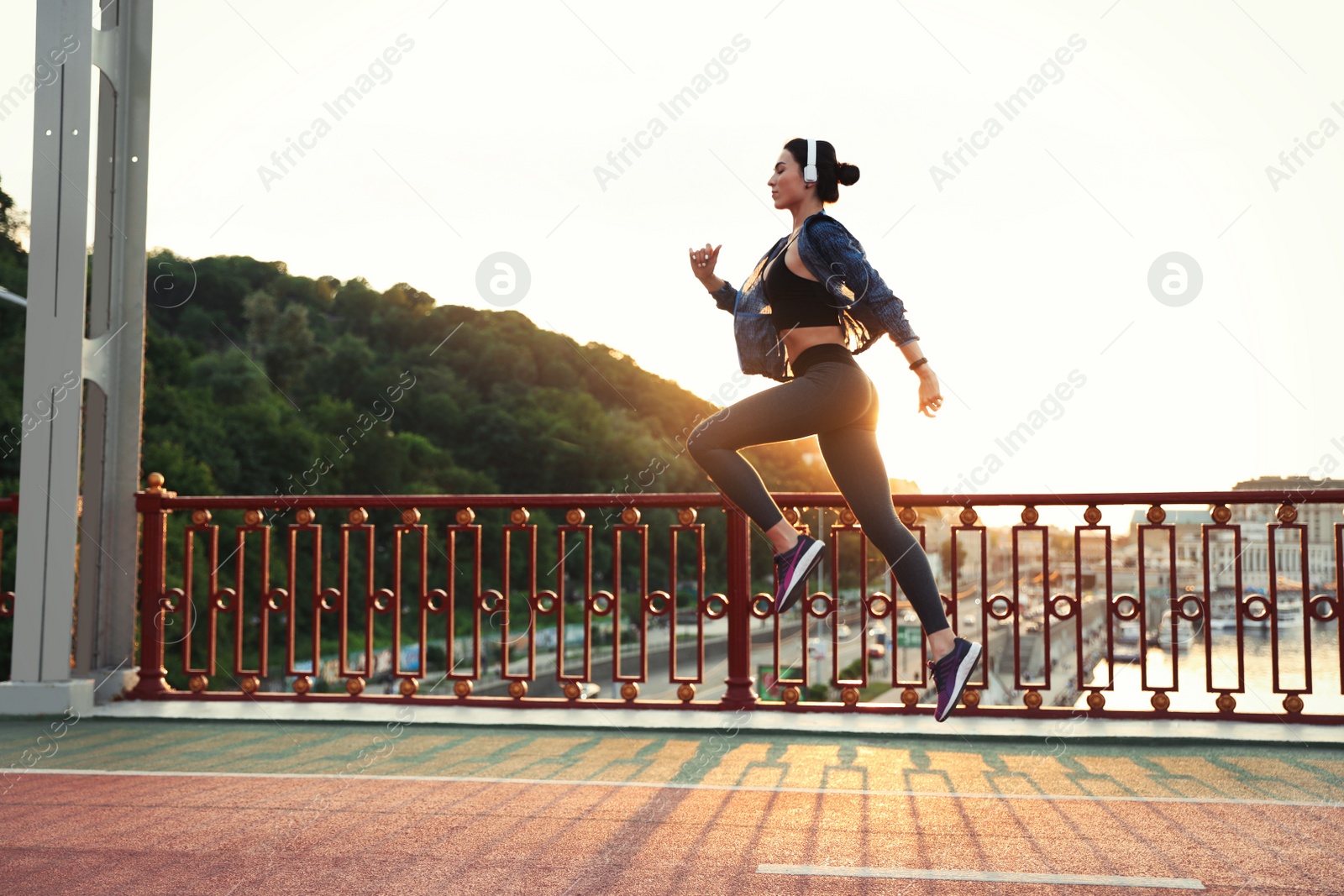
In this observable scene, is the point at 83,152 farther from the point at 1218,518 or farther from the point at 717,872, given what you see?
the point at 1218,518

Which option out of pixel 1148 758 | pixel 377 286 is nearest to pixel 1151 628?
pixel 1148 758

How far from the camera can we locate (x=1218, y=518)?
5.41 metres

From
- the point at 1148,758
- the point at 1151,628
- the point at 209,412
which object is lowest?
the point at 1148,758

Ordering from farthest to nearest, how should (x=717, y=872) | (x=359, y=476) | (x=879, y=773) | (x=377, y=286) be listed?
1. (x=377, y=286)
2. (x=359, y=476)
3. (x=879, y=773)
4. (x=717, y=872)

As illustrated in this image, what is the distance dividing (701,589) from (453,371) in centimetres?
6341

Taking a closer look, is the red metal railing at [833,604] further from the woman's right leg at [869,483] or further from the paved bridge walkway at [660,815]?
the woman's right leg at [869,483]

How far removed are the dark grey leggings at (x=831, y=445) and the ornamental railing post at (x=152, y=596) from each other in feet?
13.1

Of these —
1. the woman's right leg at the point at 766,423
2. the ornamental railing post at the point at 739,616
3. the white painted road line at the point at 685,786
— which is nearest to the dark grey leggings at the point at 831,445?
the woman's right leg at the point at 766,423

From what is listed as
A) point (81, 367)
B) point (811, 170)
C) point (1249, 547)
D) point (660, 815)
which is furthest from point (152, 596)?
point (1249, 547)

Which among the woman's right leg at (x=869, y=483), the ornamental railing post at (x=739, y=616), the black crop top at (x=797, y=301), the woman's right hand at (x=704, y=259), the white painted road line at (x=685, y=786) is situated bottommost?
the white painted road line at (x=685, y=786)

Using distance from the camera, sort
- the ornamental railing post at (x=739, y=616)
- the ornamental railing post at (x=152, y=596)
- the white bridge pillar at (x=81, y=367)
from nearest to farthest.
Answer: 1. the ornamental railing post at (x=739, y=616)
2. the white bridge pillar at (x=81, y=367)
3. the ornamental railing post at (x=152, y=596)

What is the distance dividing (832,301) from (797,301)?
10 centimetres

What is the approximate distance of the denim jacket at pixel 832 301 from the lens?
3.17m

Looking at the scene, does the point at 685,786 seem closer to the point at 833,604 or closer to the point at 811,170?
the point at 833,604
